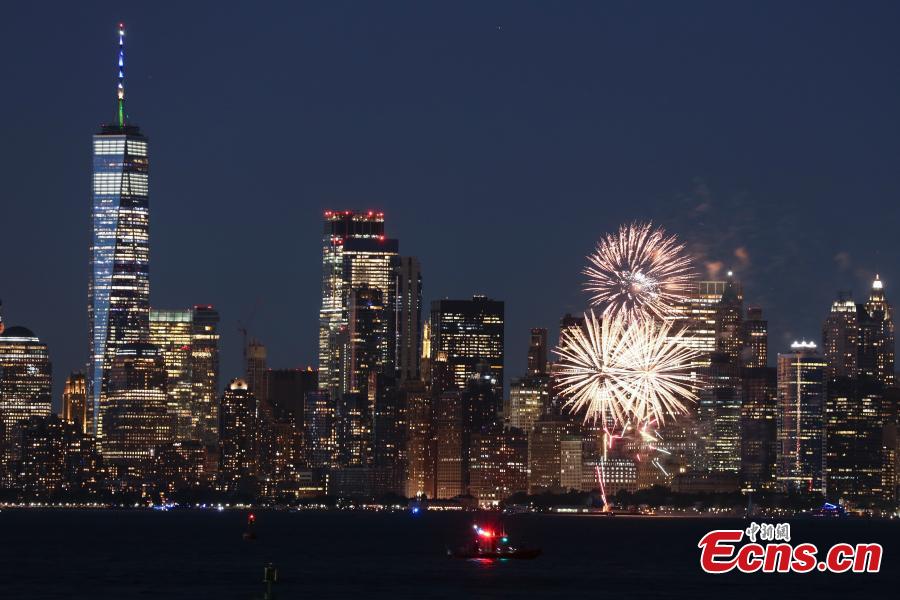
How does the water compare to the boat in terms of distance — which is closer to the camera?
the water

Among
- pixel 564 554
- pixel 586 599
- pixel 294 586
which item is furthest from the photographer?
pixel 564 554

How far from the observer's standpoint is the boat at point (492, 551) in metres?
167

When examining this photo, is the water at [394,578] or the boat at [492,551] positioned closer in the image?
the water at [394,578]

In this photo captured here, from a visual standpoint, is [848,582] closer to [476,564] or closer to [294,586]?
[476,564]

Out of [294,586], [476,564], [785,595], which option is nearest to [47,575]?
[294,586]

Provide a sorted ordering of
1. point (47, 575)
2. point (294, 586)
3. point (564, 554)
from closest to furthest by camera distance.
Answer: point (294, 586) < point (47, 575) < point (564, 554)

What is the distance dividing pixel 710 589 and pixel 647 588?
519 cm

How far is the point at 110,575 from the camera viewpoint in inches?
5989

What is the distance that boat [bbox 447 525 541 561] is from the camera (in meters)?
167

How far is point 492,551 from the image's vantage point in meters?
170

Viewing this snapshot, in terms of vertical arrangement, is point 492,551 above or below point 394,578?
above

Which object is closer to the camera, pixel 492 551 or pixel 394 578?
pixel 394 578

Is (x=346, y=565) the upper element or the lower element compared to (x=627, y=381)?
lower

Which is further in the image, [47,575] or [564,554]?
[564,554]
